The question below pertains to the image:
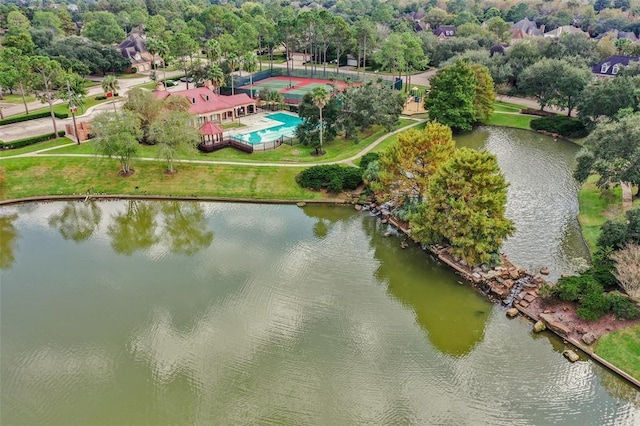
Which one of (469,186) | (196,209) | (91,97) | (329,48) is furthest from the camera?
(329,48)

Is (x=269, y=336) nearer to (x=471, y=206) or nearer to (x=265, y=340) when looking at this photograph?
(x=265, y=340)

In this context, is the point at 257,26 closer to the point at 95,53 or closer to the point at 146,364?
the point at 95,53

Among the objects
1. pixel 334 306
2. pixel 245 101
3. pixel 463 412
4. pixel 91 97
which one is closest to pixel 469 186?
pixel 334 306

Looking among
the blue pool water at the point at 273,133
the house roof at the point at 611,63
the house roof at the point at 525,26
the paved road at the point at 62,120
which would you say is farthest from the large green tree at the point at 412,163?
the house roof at the point at 525,26

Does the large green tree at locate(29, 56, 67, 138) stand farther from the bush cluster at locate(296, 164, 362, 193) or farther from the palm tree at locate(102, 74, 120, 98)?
the bush cluster at locate(296, 164, 362, 193)

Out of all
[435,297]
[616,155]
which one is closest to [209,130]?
[435,297]

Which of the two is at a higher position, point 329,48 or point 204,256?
point 329,48
